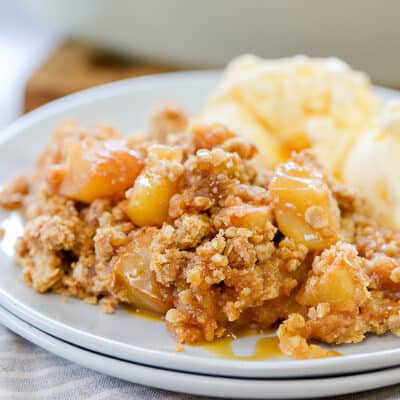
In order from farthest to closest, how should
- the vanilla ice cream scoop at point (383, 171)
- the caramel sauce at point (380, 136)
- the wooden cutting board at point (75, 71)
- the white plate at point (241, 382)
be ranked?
the wooden cutting board at point (75, 71)
the caramel sauce at point (380, 136)
the vanilla ice cream scoop at point (383, 171)
the white plate at point (241, 382)

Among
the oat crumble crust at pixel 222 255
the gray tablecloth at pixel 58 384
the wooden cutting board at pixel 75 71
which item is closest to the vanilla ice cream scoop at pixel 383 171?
the oat crumble crust at pixel 222 255

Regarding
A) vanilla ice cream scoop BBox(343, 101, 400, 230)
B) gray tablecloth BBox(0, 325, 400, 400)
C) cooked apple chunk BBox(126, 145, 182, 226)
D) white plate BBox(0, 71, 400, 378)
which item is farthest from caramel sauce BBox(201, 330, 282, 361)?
vanilla ice cream scoop BBox(343, 101, 400, 230)

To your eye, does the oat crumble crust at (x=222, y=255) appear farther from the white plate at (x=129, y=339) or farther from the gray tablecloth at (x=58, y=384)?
the gray tablecloth at (x=58, y=384)

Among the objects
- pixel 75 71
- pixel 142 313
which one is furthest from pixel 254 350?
pixel 75 71

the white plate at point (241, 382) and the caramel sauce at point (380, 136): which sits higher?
the caramel sauce at point (380, 136)

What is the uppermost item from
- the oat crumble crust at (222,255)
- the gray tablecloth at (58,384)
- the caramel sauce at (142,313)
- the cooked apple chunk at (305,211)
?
the cooked apple chunk at (305,211)

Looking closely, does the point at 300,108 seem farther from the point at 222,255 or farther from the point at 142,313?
the point at 142,313

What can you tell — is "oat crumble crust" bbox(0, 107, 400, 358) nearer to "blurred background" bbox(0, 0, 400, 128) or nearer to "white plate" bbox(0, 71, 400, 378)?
"white plate" bbox(0, 71, 400, 378)
